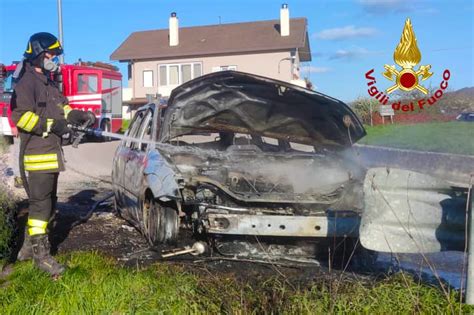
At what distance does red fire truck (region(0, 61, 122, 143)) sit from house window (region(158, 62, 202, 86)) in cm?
1341

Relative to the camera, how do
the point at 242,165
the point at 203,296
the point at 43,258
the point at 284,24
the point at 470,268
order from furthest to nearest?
the point at 284,24, the point at 242,165, the point at 43,258, the point at 203,296, the point at 470,268

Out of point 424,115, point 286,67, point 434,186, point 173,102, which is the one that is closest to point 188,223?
point 173,102

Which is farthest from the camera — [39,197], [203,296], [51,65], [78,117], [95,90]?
[95,90]

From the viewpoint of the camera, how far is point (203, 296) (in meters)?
3.64

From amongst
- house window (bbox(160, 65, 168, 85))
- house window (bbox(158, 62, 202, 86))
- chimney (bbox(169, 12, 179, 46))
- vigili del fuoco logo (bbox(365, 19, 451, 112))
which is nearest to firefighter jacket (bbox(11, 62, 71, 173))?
vigili del fuoco logo (bbox(365, 19, 451, 112))

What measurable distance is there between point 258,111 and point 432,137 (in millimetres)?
10244

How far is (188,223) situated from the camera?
529cm

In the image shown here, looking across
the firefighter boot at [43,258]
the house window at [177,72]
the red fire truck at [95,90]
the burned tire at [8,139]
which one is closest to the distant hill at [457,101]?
the red fire truck at [95,90]

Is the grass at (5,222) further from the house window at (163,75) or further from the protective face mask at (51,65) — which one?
the house window at (163,75)

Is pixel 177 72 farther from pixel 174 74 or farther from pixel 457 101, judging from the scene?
pixel 457 101

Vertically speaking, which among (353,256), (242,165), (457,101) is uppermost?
(457,101)

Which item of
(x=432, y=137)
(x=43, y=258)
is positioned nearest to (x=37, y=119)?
(x=43, y=258)

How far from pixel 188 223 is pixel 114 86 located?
2018cm

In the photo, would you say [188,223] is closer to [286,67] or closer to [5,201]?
[5,201]
